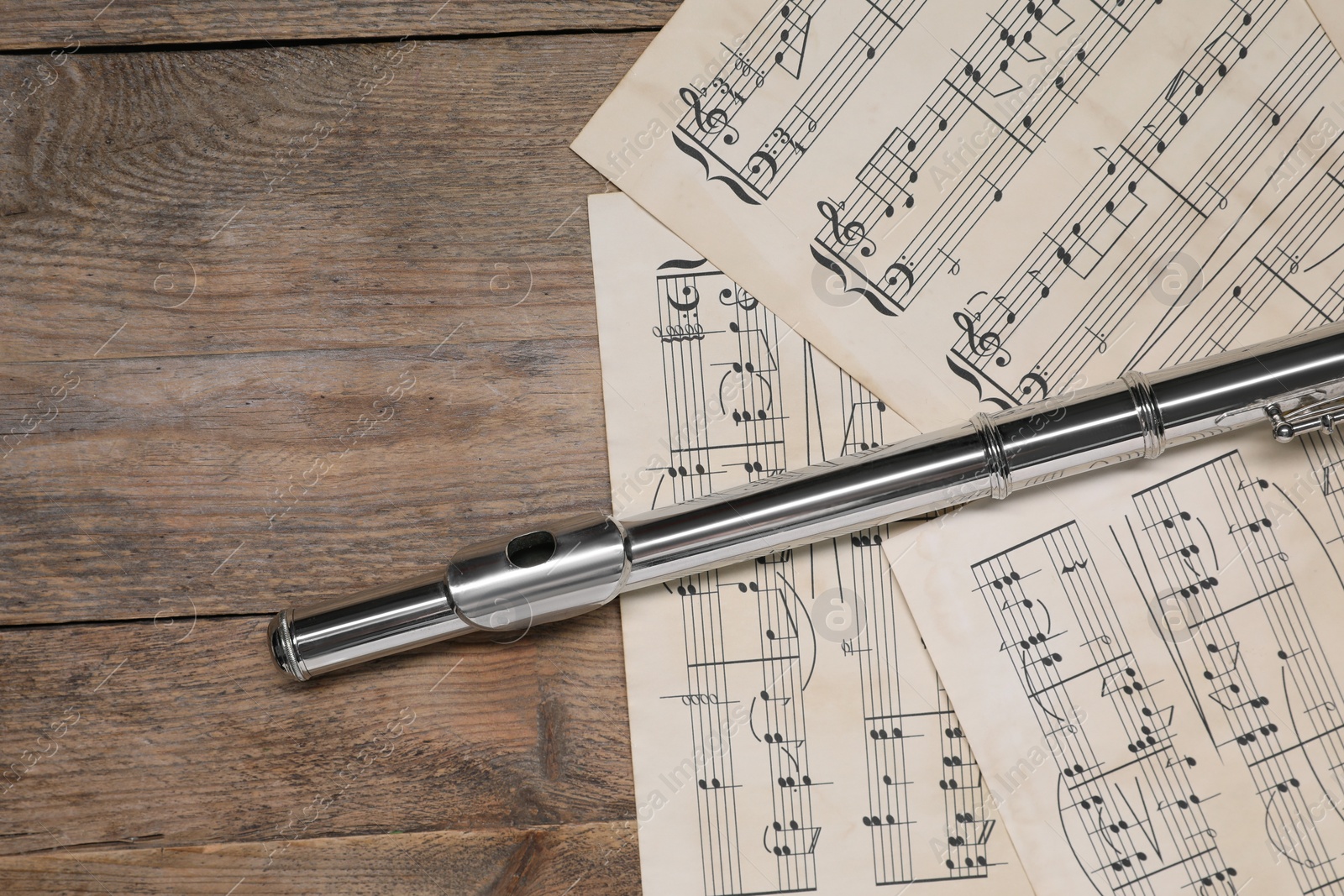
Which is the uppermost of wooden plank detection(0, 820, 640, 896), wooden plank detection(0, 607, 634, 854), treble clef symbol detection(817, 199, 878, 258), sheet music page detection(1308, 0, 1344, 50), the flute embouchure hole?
sheet music page detection(1308, 0, 1344, 50)

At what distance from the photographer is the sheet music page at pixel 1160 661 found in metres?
0.55

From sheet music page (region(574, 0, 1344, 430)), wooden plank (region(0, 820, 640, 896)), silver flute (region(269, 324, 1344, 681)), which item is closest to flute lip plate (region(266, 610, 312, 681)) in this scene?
silver flute (region(269, 324, 1344, 681))

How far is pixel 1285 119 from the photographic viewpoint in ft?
1.90

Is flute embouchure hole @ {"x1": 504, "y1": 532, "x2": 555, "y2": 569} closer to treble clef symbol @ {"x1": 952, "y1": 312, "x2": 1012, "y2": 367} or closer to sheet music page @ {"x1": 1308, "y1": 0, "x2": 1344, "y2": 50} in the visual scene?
treble clef symbol @ {"x1": 952, "y1": 312, "x2": 1012, "y2": 367}

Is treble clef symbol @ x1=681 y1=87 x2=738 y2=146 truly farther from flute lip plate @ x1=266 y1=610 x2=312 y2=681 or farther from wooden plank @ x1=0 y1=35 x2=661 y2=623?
flute lip plate @ x1=266 y1=610 x2=312 y2=681

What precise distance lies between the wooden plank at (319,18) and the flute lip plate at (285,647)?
14.6 inches

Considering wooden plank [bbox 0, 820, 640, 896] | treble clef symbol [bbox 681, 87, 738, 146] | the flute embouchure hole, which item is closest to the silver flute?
the flute embouchure hole

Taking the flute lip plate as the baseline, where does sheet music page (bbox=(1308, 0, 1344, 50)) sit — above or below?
above

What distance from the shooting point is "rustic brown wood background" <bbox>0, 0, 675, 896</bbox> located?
0.55 m

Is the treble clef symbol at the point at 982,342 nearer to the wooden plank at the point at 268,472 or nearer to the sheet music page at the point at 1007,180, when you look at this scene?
the sheet music page at the point at 1007,180

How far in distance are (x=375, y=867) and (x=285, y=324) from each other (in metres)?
0.34

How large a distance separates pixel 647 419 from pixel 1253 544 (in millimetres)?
386

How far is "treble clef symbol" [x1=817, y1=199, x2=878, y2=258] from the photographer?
0.58 m

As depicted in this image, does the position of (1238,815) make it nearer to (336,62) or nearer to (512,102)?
(512,102)
